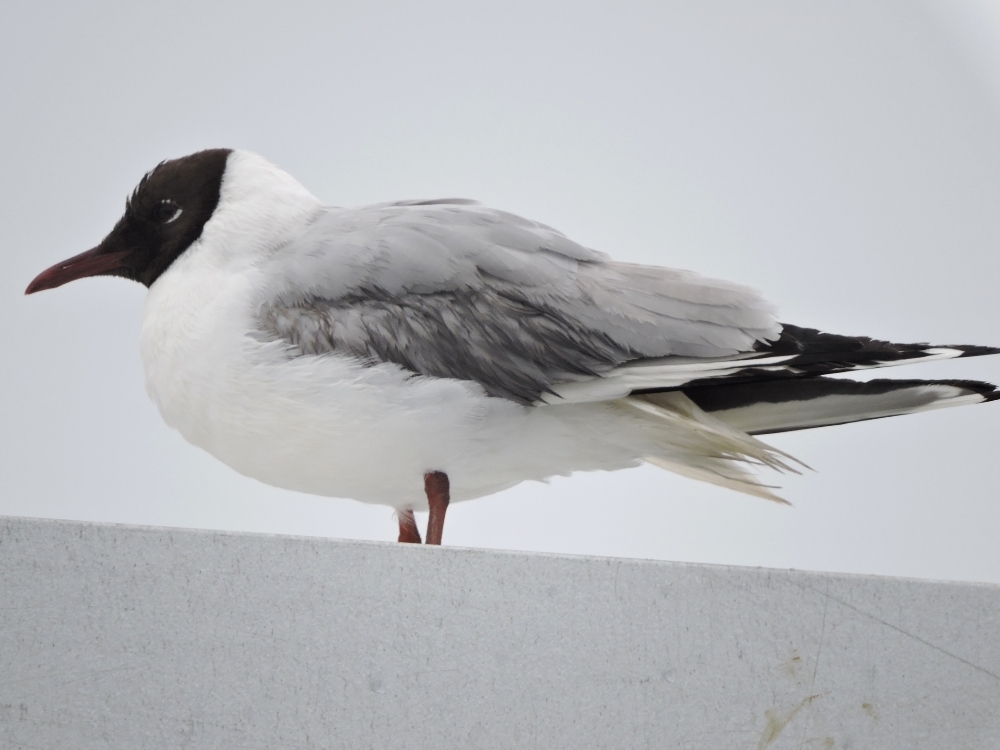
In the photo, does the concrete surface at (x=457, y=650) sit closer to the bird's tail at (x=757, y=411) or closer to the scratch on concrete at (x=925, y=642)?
the scratch on concrete at (x=925, y=642)

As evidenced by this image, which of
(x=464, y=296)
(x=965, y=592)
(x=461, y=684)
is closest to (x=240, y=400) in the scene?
(x=464, y=296)

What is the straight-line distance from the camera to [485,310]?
1.35 m

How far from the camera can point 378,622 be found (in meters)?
1.04

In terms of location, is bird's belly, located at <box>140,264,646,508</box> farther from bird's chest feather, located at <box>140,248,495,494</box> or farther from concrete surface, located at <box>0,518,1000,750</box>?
concrete surface, located at <box>0,518,1000,750</box>

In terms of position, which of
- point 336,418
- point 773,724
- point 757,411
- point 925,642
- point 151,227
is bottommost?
point 773,724

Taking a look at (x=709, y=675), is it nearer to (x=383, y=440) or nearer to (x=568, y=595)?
(x=568, y=595)

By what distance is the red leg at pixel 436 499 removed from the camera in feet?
4.39

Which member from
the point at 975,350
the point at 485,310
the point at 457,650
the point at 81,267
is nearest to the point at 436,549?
the point at 457,650

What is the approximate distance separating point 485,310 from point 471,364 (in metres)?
0.07

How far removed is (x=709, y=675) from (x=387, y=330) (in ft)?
1.89

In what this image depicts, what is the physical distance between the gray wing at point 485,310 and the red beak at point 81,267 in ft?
0.98

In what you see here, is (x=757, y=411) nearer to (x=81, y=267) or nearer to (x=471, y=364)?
(x=471, y=364)

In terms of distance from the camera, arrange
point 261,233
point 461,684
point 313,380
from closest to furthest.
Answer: point 461,684 < point 313,380 < point 261,233

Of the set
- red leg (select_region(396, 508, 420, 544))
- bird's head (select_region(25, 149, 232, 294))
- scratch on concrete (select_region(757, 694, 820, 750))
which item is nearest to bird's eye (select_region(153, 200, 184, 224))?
bird's head (select_region(25, 149, 232, 294))
